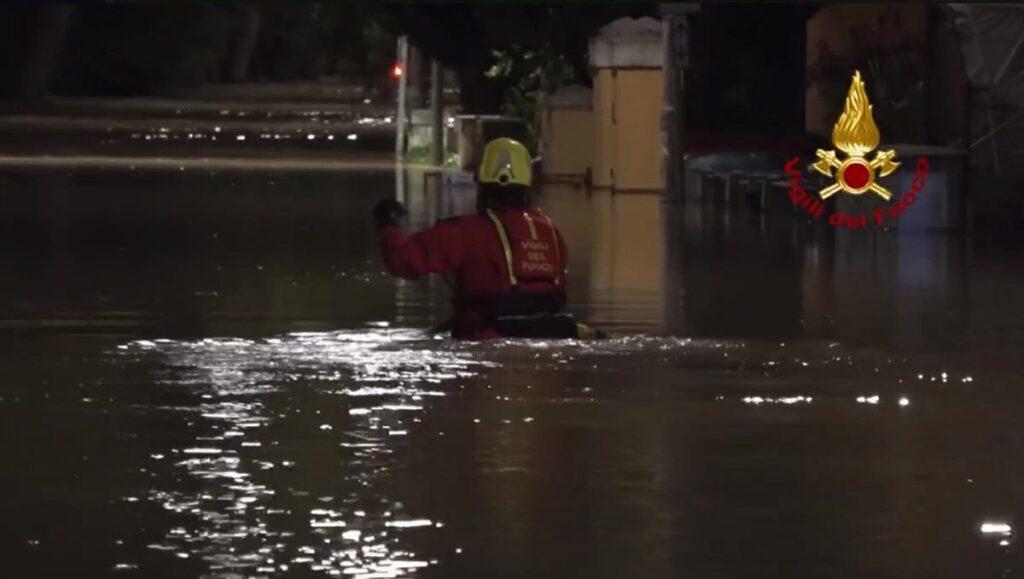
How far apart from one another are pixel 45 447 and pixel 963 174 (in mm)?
16442

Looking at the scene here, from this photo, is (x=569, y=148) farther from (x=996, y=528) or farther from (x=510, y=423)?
(x=996, y=528)

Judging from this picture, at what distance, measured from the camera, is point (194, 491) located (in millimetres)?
10062

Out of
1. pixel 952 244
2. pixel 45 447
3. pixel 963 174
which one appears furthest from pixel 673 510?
pixel 963 174

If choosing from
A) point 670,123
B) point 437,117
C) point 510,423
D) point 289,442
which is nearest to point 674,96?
point 670,123

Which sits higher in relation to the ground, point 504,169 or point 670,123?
point 670,123

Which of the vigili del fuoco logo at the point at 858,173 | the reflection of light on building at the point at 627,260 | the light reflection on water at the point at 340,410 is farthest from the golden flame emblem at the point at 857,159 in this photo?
the light reflection on water at the point at 340,410

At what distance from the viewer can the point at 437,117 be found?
4091cm

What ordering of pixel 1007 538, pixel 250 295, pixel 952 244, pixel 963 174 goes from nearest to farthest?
pixel 1007 538
pixel 250 295
pixel 952 244
pixel 963 174

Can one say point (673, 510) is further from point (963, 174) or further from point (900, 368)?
point (963, 174)

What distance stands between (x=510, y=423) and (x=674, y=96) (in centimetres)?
1819

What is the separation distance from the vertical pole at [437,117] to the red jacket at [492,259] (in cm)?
2593

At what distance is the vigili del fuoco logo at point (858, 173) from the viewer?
2581cm

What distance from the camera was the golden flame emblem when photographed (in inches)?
1019

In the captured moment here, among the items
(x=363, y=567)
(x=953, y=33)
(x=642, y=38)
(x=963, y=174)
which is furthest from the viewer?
(x=642, y=38)
